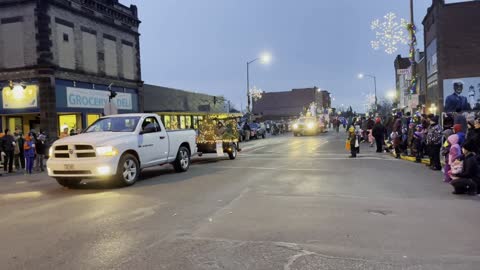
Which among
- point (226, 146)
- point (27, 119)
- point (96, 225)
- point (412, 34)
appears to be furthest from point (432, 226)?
point (27, 119)

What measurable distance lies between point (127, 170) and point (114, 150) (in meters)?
0.76

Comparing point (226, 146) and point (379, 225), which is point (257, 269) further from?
point (226, 146)

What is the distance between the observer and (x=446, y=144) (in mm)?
11336

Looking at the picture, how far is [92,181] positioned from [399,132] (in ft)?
43.1

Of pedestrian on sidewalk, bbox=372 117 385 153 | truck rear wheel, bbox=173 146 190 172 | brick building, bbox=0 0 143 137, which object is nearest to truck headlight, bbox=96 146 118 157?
truck rear wheel, bbox=173 146 190 172

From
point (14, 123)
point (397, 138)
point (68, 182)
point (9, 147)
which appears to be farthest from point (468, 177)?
point (14, 123)

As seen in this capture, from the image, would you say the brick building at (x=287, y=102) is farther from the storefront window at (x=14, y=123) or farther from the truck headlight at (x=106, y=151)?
the truck headlight at (x=106, y=151)

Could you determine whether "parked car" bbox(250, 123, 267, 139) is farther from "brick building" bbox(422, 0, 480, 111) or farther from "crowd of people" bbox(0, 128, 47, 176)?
"crowd of people" bbox(0, 128, 47, 176)

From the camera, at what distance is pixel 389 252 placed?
5348 mm

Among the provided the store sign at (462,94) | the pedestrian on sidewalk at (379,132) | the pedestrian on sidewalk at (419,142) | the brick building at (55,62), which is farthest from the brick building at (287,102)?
the pedestrian on sidewalk at (419,142)

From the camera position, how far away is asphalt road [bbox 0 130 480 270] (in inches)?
203

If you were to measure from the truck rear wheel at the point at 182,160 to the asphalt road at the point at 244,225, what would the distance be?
8.45ft

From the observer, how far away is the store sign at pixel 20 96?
27.7 meters

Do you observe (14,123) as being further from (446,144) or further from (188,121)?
(446,144)
